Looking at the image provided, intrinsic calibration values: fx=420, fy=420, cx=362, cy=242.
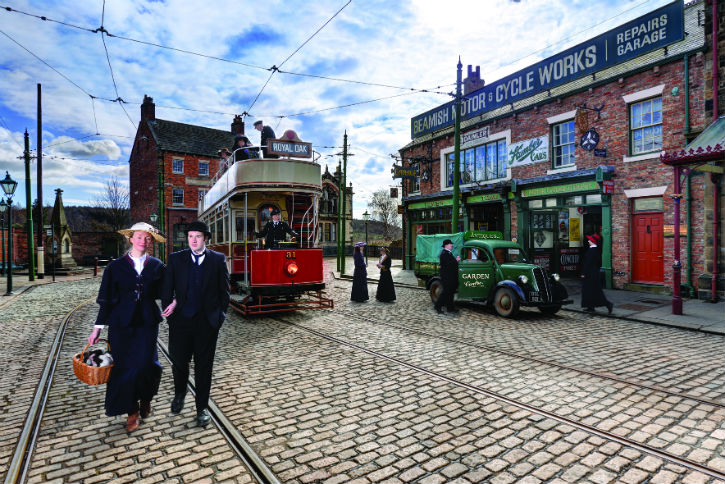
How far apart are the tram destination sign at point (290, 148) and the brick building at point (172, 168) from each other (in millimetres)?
26682

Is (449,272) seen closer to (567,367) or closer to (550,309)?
(550,309)

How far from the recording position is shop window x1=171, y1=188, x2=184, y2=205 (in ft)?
119

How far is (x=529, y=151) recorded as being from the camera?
16109 mm

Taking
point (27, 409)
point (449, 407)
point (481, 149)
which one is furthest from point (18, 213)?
point (449, 407)

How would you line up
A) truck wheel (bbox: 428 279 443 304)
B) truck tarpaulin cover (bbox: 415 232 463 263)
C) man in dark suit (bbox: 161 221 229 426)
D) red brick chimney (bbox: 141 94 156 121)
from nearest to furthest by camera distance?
1. man in dark suit (bbox: 161 221 229 426)
2. truck wheel (bbox: 428 279 443 304)
3. truck tarpaulin cover (bbox: 415 232 463 263)
4. red brick chimney (bbox: 141 94 156 121)

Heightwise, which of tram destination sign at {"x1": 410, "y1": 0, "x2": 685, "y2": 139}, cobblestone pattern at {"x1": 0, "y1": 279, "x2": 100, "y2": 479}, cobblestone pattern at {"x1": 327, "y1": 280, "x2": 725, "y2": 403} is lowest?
cobblestone pattern at {"x1": 0, "y1": 279, "x2": 100, "y2": 479}

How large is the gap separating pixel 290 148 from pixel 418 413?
7.14 meters

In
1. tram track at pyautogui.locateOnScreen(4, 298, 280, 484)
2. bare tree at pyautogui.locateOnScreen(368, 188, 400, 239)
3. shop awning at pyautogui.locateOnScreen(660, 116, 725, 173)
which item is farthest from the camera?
bare tree at pyautogui.locateOnScreen(368, 188, 400, 239)

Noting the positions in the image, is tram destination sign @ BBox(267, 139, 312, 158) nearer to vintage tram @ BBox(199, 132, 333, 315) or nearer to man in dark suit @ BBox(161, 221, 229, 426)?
vintage tram @ BBox(199, 132, 333, 315)

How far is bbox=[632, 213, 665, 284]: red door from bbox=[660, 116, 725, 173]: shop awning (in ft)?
8.68

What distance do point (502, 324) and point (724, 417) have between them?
455cm

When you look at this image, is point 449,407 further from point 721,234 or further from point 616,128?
point 616,128

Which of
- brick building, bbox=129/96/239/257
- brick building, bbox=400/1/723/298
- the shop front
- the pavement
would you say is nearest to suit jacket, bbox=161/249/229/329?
the pavement

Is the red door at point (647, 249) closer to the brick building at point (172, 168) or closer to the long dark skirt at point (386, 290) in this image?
the long dark skirt at point (386, 290)
